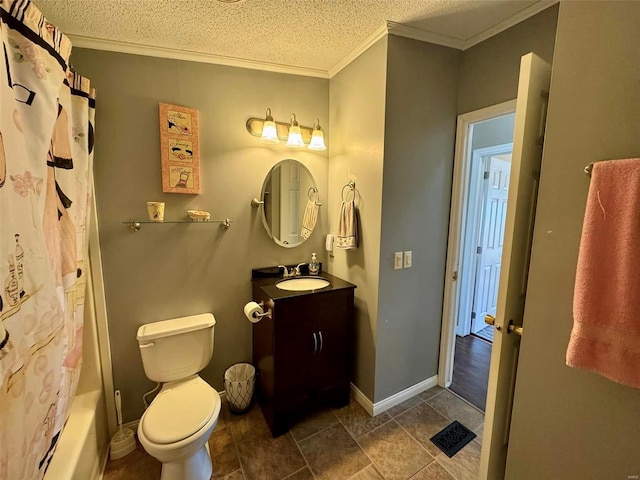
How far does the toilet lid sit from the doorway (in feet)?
5.80

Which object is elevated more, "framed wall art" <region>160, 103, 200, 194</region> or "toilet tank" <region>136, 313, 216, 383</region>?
"framed wall art" <region>160, 103, 200, 194</region>

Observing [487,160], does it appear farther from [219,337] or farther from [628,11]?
[219,337]

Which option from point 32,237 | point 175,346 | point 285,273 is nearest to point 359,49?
point 285,273

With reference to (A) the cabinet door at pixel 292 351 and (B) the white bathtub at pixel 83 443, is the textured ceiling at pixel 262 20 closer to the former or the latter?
(A) the cabinet door at pixel 292 351

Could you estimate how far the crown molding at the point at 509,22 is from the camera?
1.50 metres

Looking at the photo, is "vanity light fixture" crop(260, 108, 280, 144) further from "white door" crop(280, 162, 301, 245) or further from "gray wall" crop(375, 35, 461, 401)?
"gray wall" crop(375, 35, 461, 401)

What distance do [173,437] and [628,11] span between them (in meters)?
2.24

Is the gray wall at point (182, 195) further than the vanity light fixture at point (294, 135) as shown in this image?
No

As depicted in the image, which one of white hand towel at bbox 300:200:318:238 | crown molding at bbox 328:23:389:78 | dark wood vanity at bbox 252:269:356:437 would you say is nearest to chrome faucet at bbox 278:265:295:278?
dark wood vanity at bbox 252:269:356:437

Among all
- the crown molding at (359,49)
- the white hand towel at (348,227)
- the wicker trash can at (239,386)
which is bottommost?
the wicker trash can at (239,386)

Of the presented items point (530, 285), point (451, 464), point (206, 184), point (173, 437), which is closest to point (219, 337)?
point (173, 437)

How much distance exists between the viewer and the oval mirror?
2154 millimetres

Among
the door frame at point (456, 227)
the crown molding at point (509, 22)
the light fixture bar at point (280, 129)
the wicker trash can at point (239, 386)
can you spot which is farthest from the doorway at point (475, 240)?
the wicker trash can at point (239, 386)

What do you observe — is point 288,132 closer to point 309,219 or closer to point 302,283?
point 309,219
